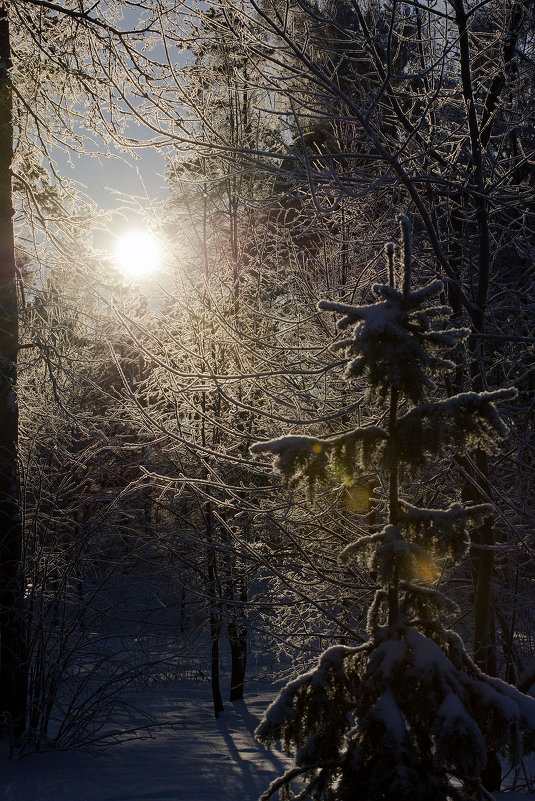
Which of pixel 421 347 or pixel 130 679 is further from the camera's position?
pixel 130 679

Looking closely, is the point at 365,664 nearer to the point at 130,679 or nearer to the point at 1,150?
the point at 130,679

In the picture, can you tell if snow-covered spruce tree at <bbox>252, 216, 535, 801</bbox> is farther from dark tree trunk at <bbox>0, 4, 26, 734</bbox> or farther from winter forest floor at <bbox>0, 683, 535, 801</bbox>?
dark tree trunk at <bbox>0, 4, 26, 734</bbox>

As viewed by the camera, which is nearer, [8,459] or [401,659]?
[401,659]

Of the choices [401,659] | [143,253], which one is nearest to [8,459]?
[143,253]

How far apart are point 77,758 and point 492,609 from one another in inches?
154

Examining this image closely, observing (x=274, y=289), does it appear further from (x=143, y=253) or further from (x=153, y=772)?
(x=153, y=772)

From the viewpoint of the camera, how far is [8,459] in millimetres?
6273

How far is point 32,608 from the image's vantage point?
5.87 m

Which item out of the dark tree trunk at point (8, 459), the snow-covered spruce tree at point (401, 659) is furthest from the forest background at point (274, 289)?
the snow-covered spruce tree at point (401, 659)

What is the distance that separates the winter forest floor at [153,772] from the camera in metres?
4.64

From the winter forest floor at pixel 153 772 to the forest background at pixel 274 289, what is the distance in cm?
39

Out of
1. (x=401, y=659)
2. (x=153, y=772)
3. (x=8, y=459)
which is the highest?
(x=8, y=459)

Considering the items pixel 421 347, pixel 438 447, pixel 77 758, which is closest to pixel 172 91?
pixel 421 347

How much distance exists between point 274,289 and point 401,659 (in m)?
5.16
